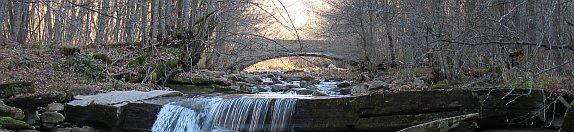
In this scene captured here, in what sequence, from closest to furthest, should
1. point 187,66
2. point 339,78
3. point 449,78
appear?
point 449,78 < point 187,66 < point 339,78

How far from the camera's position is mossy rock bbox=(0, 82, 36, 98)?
9086 millimetres

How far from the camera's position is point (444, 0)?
1171 centimetres

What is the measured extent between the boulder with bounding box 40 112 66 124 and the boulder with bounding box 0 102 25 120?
313mm

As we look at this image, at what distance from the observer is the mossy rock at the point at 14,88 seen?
9086 millimetres

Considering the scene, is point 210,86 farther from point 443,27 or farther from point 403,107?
point 403,107

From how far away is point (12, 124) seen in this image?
791 cm

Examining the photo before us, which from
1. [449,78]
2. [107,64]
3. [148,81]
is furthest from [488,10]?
[107,64]

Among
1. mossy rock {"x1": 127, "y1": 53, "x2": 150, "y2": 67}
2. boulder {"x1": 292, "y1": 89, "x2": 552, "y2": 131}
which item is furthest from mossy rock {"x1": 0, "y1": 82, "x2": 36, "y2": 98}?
boulder {"x1": 292, "y1": 89, "x2": 552, "y2": 131}

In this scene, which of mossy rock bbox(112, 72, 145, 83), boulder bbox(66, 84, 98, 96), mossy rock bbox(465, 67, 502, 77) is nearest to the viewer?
boulder bbox(66, 84, 98, 96)

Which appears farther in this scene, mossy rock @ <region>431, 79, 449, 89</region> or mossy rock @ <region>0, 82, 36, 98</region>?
mossy rock @ <region>431, 79, 449, 89</region>

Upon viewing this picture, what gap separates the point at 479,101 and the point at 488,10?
279 cm

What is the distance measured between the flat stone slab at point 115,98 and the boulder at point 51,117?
376 millimetres

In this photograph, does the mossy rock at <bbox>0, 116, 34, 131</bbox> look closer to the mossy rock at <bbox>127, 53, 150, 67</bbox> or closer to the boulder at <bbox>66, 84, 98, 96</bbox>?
the boulder at <bbox>66, 84, 98, 96</bbox>

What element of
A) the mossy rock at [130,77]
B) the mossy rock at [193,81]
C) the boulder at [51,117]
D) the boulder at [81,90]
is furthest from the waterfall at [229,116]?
the mossy rock at [193,81]
